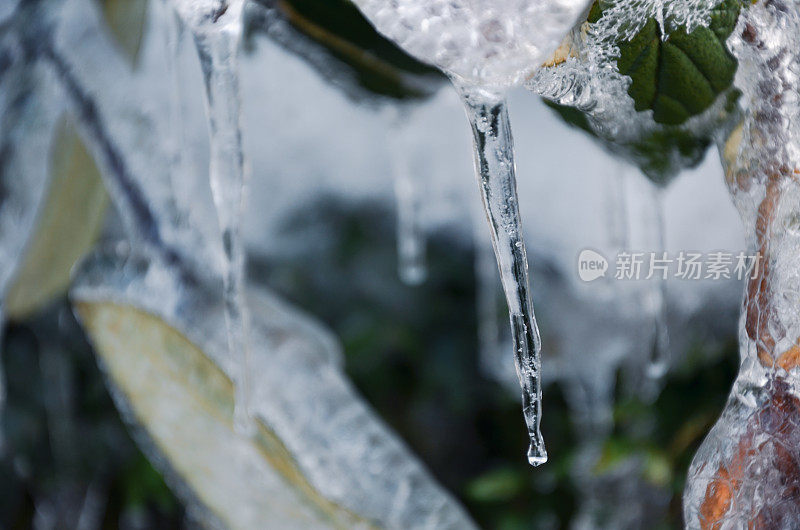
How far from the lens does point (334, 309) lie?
1.20 metres

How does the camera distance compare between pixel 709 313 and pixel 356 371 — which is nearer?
pixel 709 313

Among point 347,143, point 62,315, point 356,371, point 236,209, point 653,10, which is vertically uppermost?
point 653,10

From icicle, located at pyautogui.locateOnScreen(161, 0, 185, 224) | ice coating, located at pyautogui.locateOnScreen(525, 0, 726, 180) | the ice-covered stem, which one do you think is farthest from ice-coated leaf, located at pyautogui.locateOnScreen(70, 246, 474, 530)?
ice coating, located at pyautogui.locateOnScreen(525, 0, 726, 180)

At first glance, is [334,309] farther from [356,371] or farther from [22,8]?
[22,8]

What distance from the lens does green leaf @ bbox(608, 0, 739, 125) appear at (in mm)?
380

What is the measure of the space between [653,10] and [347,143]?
0.79 m

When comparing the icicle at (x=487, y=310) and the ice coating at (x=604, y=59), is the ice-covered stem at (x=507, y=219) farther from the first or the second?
the icicle at (x=487, y=310)

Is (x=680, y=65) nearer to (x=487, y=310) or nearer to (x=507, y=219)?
(x=507, y=219)

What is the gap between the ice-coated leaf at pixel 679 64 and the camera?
1.24 feet

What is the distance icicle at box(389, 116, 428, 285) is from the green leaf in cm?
53

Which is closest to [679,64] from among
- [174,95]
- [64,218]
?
[174,95]

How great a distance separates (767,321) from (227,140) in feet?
1.08

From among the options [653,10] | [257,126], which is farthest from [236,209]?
[257,126]

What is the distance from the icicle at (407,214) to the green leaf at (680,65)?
0.53 metres
